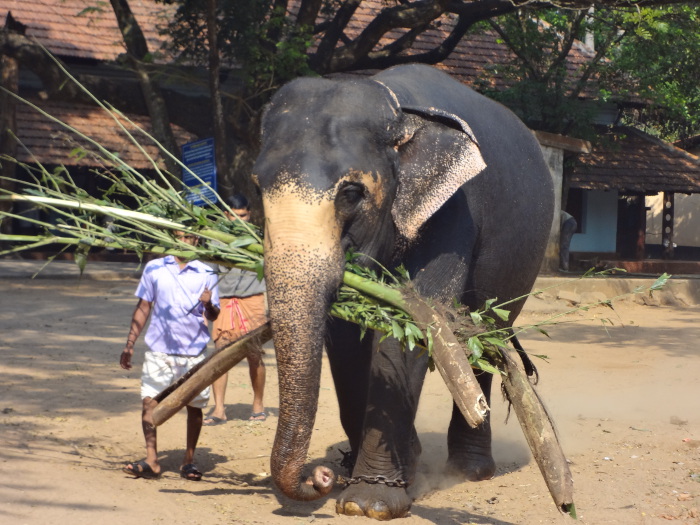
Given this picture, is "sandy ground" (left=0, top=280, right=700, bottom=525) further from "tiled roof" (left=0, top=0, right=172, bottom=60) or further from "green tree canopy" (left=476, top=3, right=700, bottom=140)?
"tiled roof" (left=0, top=0, right=172, bottom=60)

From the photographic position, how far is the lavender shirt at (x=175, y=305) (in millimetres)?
5648

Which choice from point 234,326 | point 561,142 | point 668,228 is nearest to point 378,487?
point 234,326

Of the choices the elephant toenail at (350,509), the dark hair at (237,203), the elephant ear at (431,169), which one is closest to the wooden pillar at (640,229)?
the dark hair at (237,203)

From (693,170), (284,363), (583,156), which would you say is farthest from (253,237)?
(693,170)

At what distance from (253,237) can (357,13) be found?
57.3 ft

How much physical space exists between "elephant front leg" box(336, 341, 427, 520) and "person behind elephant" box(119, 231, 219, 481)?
3.48ft

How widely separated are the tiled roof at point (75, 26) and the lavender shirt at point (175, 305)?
13.2 metres

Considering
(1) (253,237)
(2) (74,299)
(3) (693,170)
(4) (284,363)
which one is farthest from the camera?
(3) (693,170)

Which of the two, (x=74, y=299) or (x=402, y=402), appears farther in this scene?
(x=74, y=299)

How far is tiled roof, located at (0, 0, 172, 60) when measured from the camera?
1834 centimetres

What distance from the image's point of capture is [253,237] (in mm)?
4664

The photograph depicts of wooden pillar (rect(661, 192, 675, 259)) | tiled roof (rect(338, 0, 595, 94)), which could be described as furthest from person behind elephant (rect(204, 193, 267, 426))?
wooden pillar (rect(661, 192, 675, 259))

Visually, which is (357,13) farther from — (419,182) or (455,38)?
(419,182)

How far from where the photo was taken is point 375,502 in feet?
15.8
